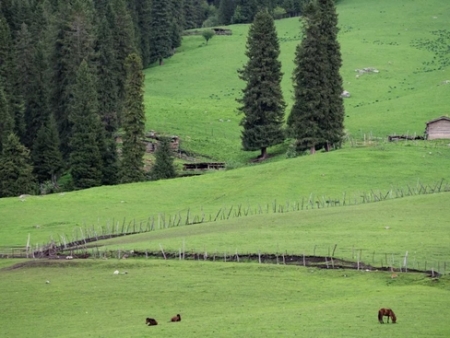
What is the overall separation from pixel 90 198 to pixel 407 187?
2797 centimetres

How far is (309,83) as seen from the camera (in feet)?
355

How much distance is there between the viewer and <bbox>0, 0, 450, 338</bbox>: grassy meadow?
53094 millimetres

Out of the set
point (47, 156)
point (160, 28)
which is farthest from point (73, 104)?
point (160, 28)

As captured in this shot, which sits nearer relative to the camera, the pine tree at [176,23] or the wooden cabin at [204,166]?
the wooden cabin at [204,166]

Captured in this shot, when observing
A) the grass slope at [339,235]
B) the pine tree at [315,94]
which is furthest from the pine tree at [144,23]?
the grass slope at [339,235]

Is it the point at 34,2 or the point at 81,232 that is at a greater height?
the point at 34,2

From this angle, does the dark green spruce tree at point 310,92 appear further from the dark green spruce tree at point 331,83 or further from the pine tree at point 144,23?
the pine tree at point 144,23

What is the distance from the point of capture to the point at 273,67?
117m

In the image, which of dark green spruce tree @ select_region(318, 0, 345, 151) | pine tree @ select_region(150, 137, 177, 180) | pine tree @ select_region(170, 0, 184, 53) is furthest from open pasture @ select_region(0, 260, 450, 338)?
pine tree @ select_region(170, 0, 184, 53)

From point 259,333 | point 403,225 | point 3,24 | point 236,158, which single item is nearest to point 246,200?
point 403,225

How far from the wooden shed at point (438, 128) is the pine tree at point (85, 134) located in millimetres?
34083

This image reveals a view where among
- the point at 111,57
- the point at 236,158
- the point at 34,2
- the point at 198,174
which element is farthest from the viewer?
the point at 34,2

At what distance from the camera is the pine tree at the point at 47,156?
11650 cm

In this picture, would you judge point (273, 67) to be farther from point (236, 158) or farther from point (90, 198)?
point (90, 198)
